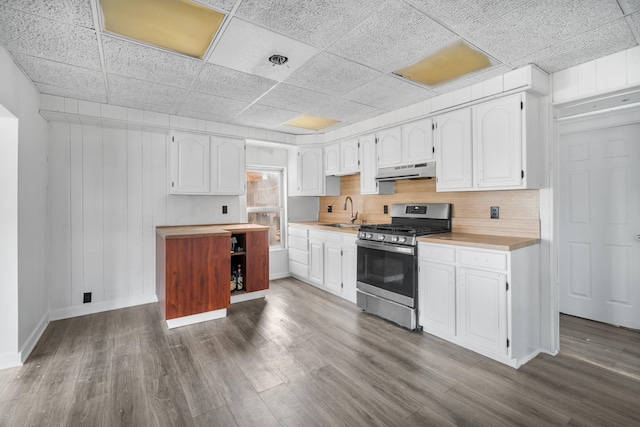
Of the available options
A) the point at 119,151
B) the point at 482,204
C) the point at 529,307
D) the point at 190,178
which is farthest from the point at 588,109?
the point at 119,151

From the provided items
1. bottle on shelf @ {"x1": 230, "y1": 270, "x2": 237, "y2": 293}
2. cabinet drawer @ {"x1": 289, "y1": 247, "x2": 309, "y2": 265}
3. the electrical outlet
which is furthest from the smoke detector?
cabinet drawer @ {"x1": 289, "y1": 247, "x2": 309, "y2": 265}

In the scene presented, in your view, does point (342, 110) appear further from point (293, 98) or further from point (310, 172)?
point (310, 172)

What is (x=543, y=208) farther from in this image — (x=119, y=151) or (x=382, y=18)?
(x=119, y=151)

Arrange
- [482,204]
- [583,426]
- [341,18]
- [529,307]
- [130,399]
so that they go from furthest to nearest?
1. [482,204]
2. [529,307]
3. [130,399]
4. [341,18]
5. [583,426]

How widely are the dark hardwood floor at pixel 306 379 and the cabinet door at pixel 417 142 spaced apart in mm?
1814

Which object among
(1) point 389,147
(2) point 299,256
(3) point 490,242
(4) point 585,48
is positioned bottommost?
(2) point 299,256

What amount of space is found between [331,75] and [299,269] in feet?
10.2

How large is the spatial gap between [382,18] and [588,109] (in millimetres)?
2177

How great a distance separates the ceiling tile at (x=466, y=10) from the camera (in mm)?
1730

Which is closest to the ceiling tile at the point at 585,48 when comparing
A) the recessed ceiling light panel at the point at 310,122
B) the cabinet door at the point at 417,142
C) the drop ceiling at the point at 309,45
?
the drop ceiling at the point at 309,45

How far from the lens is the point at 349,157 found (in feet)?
14.3

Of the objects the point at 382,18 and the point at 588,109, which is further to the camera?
the point at 588,109

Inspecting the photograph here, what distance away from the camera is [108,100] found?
3279mm

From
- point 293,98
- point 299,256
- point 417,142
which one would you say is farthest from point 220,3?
point 299,256
